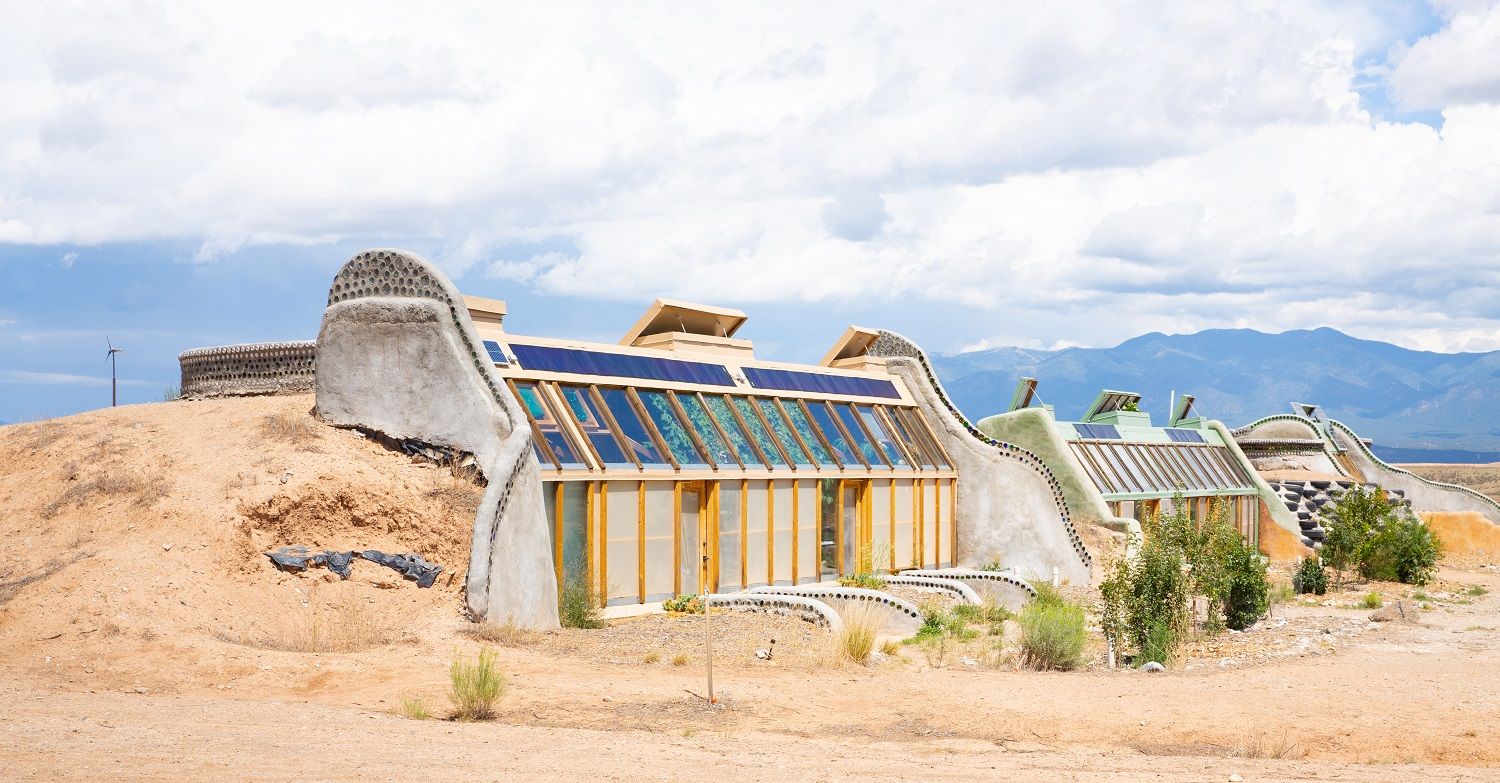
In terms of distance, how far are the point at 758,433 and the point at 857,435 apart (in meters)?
3.64

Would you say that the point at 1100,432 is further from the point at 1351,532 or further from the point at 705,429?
the point at 705,429

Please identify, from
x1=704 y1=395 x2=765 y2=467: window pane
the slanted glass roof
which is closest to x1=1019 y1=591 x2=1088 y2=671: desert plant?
x1=704 y1=395 x2=765 y2=467: window pane

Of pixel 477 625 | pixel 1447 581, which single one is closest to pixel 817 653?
pixel 477 625

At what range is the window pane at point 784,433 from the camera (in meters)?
26.1

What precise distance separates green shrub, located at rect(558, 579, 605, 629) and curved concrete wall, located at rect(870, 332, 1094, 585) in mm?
12590

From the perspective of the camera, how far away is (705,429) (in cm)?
2425

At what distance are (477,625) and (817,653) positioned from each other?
4681mm

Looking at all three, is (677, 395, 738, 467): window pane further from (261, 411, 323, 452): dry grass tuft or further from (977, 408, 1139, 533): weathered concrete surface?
(977, 408, 1139, 533): weathered concrete surface

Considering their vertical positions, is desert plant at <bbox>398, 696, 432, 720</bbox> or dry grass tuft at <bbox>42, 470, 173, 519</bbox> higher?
dry grass tuft at <bbox>42, 470, 173, 519</bbox>

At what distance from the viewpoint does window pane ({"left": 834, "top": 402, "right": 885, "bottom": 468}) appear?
28125 mm

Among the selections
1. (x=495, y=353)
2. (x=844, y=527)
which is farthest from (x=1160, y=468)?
(x=495, y=353)

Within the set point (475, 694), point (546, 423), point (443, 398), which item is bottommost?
point (475, 694)

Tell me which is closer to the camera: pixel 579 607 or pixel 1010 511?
pixel 579 607

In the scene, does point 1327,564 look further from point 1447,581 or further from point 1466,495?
point 1466,495
